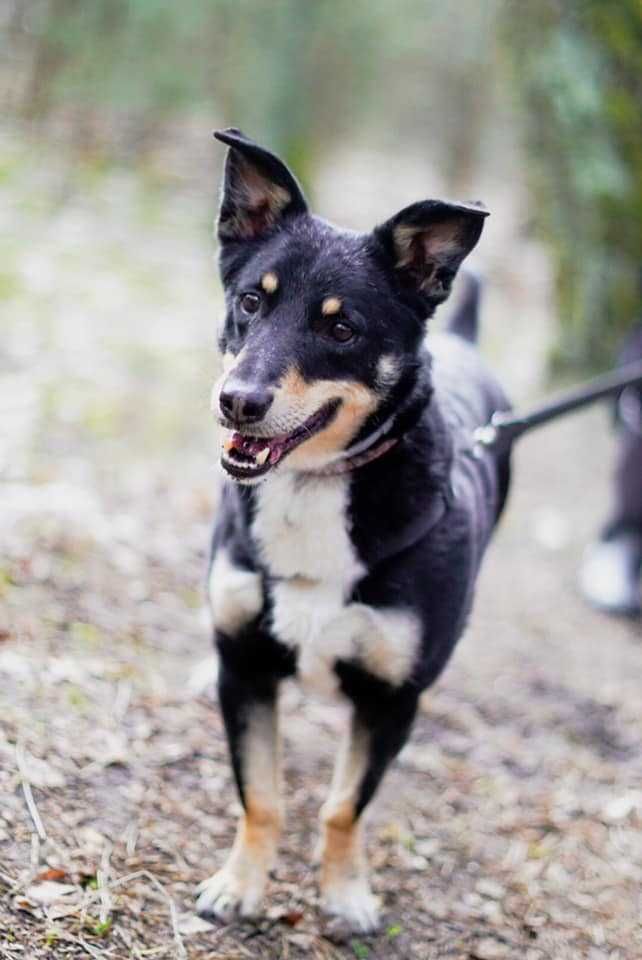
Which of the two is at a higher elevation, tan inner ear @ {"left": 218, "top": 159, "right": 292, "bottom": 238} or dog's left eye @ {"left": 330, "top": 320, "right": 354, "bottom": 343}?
tan inner ear @ {"left": 218, "top": 159, "right": 292, "bottom": 238}

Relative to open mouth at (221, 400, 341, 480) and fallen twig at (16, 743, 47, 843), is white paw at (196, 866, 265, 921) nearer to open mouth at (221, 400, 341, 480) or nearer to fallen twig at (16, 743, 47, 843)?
fallen twig at (16, 743, 47, 843)

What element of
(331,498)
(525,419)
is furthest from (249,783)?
(525,419)

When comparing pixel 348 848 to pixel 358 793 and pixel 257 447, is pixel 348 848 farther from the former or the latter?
pixel 257 447

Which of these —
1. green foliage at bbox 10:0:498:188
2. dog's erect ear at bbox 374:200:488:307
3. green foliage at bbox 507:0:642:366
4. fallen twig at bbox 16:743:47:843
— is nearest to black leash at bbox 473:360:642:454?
dog's erect ear at bbox 374:200:488:307

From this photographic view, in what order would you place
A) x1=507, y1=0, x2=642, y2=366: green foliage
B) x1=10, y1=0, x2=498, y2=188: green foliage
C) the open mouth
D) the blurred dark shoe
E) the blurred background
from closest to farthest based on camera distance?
the open mouth < the blurred background < the blurred dark shoe < x1=507, y1=0, x2=642, y2=366: green foliage < x1=10, y1=0, x2=498, y2=188: green foliage

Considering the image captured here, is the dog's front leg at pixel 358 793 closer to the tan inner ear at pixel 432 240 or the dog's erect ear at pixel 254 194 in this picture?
the tan inner ear at pixel 432 240

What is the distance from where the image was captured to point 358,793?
9.25 ft

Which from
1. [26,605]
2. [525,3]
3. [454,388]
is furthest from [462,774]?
[525,3]

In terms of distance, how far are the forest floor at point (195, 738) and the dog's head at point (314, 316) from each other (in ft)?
2.20

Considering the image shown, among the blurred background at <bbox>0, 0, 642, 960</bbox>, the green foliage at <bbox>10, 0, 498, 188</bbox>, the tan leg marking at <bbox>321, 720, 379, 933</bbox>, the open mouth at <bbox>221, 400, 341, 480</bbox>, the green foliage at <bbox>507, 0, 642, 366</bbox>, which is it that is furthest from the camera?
the green foliage at <bbox>10, 0, 498, 188</bbox>

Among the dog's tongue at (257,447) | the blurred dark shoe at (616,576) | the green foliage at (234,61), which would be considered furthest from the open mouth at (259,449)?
the green foliage at (234,61)

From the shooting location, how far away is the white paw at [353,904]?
285cm

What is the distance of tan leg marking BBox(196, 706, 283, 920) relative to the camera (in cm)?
277

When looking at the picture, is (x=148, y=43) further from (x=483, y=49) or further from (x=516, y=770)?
(x=516, y=770)
